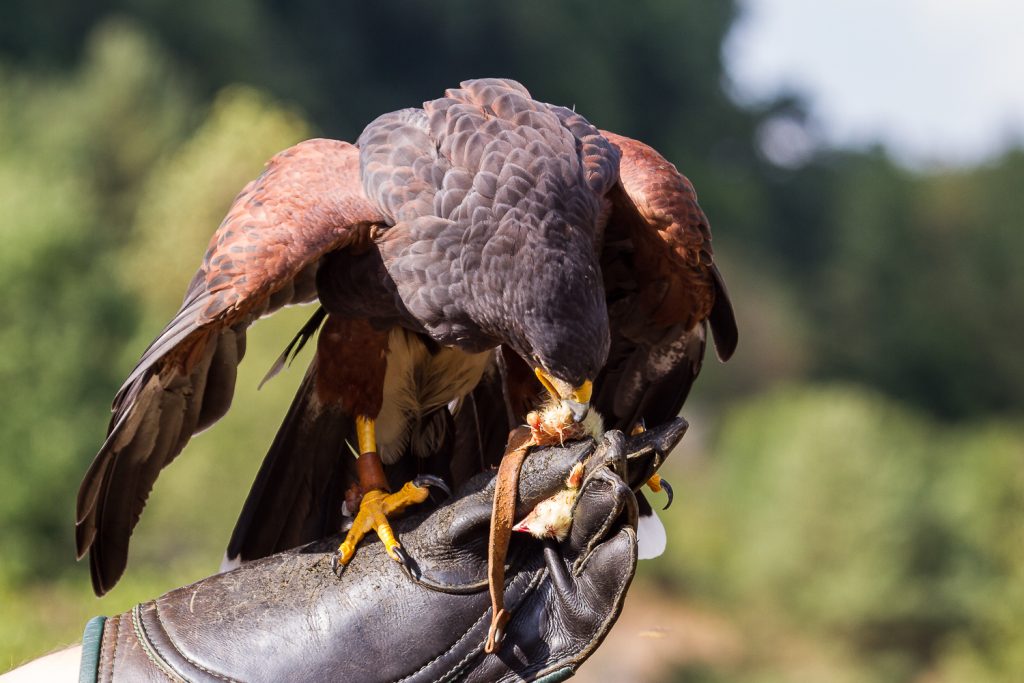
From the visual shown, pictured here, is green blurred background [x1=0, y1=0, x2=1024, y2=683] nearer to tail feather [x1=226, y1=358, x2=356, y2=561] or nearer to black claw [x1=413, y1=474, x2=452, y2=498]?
tail feather [x1=226, y1=358, x2=356, y2=561]

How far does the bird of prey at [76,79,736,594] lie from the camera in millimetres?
3152

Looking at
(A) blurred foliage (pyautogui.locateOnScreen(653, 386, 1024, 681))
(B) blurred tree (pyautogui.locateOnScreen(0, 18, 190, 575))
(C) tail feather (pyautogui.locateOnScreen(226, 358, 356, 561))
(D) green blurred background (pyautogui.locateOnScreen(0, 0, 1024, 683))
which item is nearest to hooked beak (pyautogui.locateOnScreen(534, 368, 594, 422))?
(C) tail feather (pyautogui.locateOnScreen(226, 358, 356, 561))

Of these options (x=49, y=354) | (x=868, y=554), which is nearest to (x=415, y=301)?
(x=49, y=354)

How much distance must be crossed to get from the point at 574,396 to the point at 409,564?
58 centimetres

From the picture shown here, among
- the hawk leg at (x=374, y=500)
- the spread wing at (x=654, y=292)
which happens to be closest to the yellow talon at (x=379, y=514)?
the hawk leg at (x=374, y=500)

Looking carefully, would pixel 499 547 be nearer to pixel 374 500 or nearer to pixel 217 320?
pixel 374 500

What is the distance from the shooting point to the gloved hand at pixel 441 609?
2652 millimetres

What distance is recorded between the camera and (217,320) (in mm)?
3145

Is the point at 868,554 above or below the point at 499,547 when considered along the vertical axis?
below

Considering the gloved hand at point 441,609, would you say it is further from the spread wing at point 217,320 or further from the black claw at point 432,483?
the spread wing at point 217,320

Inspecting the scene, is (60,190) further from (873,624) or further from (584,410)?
(873,624)

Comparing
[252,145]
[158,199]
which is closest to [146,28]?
[158,199]

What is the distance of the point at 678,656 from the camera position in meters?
24.9

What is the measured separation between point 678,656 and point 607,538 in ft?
76.1
